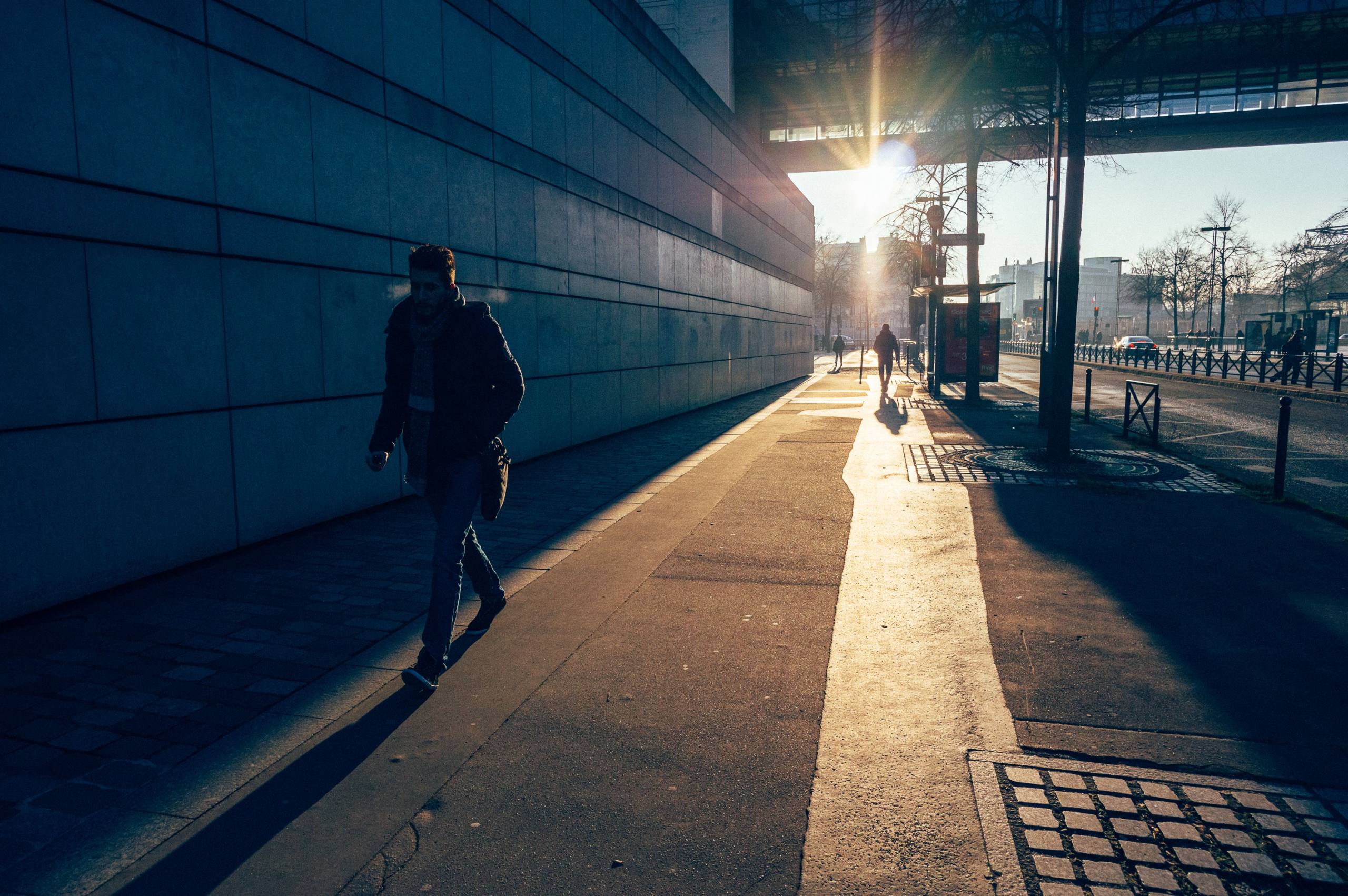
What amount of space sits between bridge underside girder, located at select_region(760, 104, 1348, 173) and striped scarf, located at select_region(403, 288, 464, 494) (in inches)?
843

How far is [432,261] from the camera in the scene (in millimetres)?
4078

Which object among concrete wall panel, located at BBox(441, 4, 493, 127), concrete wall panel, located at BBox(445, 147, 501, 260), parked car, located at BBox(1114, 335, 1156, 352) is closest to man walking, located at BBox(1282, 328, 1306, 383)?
parked car, located at BBox(1114, 335, 1156, 352)

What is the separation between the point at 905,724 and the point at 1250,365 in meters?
31.8

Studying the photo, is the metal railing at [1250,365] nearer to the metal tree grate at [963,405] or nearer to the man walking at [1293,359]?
the man walking at [1293,359]

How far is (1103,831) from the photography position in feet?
9.32

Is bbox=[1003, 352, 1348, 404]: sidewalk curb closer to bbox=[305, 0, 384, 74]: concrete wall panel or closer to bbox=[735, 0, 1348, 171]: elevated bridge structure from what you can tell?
bbox=[735, 0, 1348, 171]: elevated bridge structure

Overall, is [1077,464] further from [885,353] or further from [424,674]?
[885,353]

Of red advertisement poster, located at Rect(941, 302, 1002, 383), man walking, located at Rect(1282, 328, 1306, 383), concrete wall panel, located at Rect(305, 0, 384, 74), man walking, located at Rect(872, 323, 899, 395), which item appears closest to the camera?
concrete wall panel, located at Rect(305, 0, 384, 74)

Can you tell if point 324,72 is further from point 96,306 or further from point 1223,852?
point 1223,852

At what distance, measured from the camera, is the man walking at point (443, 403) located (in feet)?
13.4

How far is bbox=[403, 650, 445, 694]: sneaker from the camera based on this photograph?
13.0ft

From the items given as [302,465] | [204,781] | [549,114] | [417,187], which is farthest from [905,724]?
[549,114]

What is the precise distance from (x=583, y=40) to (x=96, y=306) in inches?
363

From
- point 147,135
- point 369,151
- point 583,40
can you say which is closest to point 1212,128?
point 583,40
